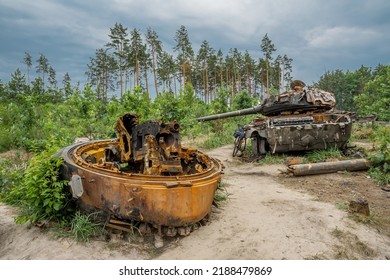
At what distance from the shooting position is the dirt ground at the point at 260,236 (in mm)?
3811

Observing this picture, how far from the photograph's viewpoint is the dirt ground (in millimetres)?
3811

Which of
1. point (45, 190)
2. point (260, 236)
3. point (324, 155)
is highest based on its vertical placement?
point (45, 190)

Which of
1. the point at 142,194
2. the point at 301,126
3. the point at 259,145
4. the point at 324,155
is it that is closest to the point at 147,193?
the point at 142,194

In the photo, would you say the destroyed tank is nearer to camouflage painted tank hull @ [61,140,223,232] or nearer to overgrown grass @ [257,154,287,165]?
overgrown grass @ [257,154,287,165]

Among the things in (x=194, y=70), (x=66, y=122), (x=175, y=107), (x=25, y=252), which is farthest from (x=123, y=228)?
(x=194, y=70)

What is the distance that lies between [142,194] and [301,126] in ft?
22.4

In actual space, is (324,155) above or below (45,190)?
below

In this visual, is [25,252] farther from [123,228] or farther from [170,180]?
[170,180]

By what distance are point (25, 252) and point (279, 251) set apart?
11.2 ft

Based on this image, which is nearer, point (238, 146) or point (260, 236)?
point (260, 236)

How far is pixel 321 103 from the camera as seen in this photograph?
9.81m

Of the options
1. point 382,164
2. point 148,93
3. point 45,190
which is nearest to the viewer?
point 45,190

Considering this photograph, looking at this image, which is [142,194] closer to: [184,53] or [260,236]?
[260,236]

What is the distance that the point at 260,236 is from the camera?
4215mm
